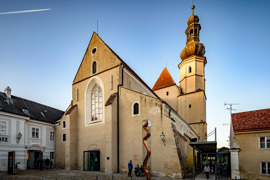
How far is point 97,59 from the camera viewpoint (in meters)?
24.8

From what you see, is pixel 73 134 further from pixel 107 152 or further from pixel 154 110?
pixel 154 110

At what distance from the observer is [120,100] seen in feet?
69.3

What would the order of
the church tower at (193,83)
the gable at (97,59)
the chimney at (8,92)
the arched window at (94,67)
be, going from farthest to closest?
the church tower at (193,83) < the chimney at (8,92) < the arched window at (94,67) < the gable at (97,59)

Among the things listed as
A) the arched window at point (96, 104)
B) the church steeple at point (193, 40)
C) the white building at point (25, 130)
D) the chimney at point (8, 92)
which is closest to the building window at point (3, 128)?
the white building at point (25, 130)

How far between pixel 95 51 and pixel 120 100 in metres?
8.47

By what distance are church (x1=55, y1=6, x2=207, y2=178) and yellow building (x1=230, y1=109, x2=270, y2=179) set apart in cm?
459

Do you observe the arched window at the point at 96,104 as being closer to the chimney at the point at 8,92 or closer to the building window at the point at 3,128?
the building window at the point at 3,128

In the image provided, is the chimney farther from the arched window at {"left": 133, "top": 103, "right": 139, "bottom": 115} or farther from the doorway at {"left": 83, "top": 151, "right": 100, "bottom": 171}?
the arched window at {"left": 133, "top": 103, "right": 139, "bottom": 115}

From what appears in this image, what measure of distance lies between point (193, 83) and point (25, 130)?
2862cm

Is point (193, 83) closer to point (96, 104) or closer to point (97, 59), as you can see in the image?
point (97, 59)

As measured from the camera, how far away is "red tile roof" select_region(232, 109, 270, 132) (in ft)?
53.4

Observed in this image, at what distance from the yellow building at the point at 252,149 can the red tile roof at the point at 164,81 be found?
24.2 metres

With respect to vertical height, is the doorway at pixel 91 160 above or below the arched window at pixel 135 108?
below

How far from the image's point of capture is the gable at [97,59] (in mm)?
23192
